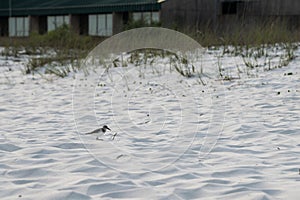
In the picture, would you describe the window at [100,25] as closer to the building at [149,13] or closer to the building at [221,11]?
the building at [149,13]

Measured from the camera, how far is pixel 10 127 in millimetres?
5832

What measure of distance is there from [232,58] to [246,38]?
1.63m

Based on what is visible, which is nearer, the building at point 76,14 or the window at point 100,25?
the building at point 76,14

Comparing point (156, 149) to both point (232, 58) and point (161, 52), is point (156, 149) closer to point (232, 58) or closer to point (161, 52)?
point (232, 58)

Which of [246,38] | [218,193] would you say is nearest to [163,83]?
[246,38]

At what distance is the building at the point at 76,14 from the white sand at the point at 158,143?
14607 millimetres

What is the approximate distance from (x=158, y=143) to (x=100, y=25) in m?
22.2

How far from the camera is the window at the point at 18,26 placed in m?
30.0

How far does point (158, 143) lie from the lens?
5.01m

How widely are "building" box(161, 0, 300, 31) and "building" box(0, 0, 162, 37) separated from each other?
0.96m

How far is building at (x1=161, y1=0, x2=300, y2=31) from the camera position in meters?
21.1

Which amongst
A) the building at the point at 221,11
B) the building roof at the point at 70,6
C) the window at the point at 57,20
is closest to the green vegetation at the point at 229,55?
the building at the point at 221,11

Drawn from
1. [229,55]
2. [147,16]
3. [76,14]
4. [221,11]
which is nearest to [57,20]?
[76,14]

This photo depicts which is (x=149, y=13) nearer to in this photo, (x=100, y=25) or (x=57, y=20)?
(x=100, y=25)
